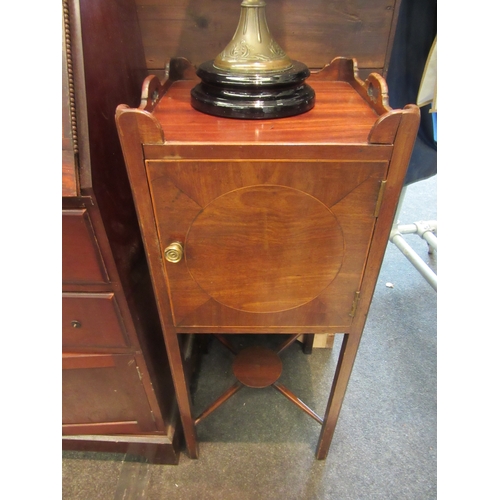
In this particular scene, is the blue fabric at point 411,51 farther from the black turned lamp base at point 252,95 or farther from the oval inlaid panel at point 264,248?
the oval inlaid panel at point 264,248

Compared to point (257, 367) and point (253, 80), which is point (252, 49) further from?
point (257, 367)

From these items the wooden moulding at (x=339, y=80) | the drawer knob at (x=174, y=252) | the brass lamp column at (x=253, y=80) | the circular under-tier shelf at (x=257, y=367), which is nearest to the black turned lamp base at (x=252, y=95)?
the brass lamp column at (x=253, y=80)

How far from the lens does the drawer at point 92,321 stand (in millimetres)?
749

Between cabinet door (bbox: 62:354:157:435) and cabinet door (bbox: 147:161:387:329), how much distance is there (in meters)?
0.25

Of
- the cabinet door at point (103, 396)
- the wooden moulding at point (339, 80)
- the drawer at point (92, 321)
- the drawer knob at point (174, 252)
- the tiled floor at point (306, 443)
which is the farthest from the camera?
the tiled floor at point (306, 443)

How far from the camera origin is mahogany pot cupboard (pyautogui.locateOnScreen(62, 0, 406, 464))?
1.86ft

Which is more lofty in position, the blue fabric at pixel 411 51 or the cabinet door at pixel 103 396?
the blue fabric at pixel 411 51

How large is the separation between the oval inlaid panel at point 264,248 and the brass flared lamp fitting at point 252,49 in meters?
0.23

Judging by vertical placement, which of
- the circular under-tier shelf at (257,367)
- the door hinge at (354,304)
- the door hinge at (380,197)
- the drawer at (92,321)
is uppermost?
the door hinge at (380,197)

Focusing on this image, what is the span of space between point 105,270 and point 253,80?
424mm

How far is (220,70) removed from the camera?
2.14 ft

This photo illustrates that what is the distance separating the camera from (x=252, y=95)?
2.08 ft

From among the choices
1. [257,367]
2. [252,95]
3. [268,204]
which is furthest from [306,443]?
[252,95]

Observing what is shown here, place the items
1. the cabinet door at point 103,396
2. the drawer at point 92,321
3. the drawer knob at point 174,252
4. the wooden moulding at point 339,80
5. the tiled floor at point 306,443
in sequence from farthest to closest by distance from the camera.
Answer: the tiled floor at point 306,443, the cabinet door at point 103,396, the drawer at point 92,321, the drawer knob at point 174,252, the wooden moulding at point 339,80
